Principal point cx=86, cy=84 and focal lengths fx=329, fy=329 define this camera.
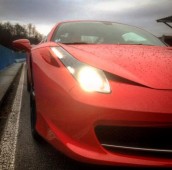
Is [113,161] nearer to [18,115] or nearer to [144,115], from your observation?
[144,115]

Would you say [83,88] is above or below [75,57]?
below

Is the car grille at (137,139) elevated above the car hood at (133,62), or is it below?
below

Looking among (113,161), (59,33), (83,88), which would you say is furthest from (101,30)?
(113,161)

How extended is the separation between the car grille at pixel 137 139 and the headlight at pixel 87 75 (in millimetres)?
283

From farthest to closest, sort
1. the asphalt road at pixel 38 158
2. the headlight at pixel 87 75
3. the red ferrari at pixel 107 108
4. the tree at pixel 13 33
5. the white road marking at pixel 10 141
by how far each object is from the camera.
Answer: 1. the tree at pixel 13 33
2. the white road marking at pixel 10 141
3. the asphalt road at pixel 38 158
4. the headlight at pixel 87 75
5. the red ferrari at pixel 107 108

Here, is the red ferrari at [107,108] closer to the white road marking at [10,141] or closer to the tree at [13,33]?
the white road marking at [10,141]

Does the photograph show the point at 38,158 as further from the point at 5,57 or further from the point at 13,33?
the point at 13,33

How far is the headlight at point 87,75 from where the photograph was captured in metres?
2.27

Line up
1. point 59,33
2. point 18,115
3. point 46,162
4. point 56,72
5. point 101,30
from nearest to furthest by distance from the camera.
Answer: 1. point 56,72
2. point 46,162
3. point 59,33
4. point 101,30
5. point 18,115

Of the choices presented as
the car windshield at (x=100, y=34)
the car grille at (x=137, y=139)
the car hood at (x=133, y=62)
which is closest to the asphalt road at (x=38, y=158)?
the car grille at (x=137, y=139)

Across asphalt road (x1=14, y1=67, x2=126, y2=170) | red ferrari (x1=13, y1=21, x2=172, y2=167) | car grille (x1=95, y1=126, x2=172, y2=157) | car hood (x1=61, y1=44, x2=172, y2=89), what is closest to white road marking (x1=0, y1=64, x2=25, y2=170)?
asphalt road (x1=14, y1=67, x2=126, y2=170)

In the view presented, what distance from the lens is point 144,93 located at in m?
2.18

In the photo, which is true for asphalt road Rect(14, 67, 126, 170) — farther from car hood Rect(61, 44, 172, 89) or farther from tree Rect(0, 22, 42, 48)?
tree Rect(0, 22, 42, 48)

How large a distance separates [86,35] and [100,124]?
75.7 inches
